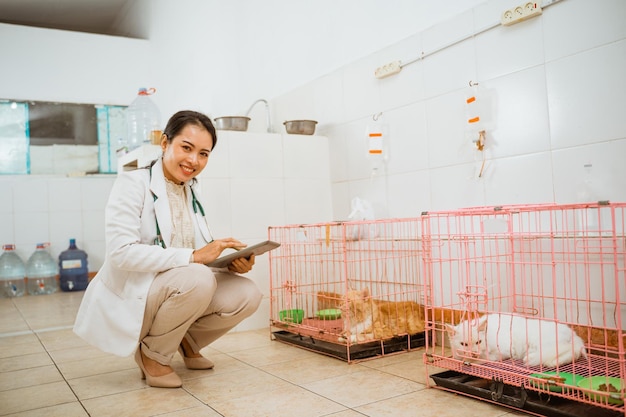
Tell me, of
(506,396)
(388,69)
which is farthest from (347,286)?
(388,69)

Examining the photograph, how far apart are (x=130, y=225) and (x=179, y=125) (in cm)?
41

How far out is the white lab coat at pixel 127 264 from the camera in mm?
1802

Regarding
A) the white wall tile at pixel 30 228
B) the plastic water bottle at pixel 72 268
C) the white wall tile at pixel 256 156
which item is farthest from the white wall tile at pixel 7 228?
the white wall tile at pixel 256 156

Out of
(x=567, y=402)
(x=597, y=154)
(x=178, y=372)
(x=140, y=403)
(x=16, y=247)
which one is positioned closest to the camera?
(x=567, y=402)

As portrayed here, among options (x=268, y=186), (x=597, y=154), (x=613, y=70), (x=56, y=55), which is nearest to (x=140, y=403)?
(x=268, y=186)

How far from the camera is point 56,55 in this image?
532cm

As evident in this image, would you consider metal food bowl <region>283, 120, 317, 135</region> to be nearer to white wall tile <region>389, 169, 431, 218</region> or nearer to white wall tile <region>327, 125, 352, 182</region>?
white wall tile <region>327, 125, 352, 182</region>

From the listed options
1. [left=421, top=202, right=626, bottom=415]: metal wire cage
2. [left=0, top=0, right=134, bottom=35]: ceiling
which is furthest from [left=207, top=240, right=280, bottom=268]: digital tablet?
[left=0, top=0, right=134, bottom=35]: ceiling

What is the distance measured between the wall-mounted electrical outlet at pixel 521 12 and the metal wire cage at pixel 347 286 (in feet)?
2.92

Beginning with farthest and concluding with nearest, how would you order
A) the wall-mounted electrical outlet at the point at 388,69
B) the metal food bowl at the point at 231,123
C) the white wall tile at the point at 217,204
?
the metal food bowl at the point at 231,123, the white wall tile at the point at 217,204, the wall-mounted electrical outlet at the point at 388,69

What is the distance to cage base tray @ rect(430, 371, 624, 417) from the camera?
1423mm

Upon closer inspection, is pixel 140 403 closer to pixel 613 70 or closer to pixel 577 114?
pixel 577 114

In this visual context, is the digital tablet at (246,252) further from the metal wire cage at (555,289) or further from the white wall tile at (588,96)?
the white wall tile at (588,96)

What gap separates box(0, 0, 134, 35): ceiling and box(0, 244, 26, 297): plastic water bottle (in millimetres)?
2653
